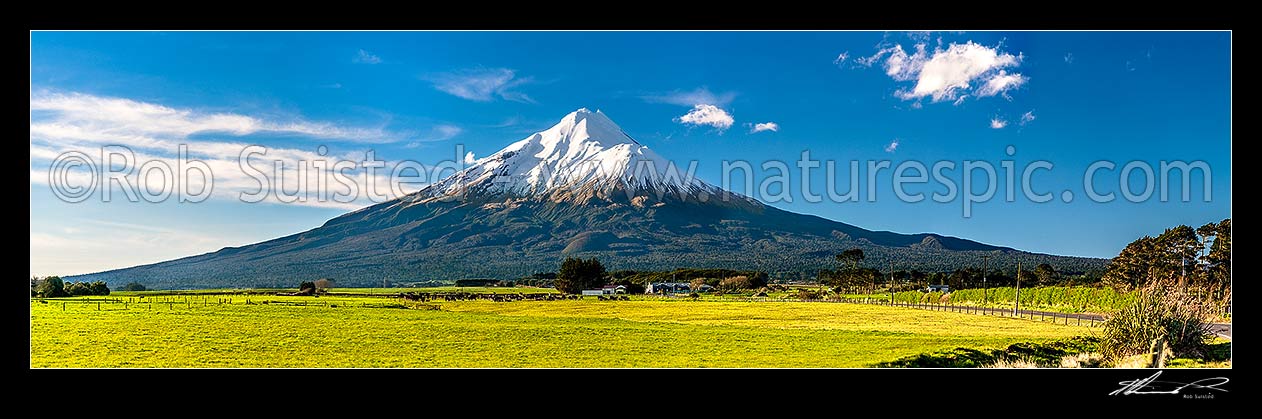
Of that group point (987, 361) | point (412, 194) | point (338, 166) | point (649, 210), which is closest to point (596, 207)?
point (649, 210)

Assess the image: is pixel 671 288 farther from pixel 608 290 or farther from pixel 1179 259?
pixel 1179 259

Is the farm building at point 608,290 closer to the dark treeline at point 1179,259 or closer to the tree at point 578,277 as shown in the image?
the tree at point 578,277

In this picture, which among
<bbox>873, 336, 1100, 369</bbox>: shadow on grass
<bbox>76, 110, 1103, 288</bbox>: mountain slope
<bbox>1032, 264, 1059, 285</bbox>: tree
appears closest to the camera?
<bbox>873, 336, 1100, 369</bbox>: shadow on grass

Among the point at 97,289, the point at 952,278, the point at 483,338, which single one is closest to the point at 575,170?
the point at 952,278
